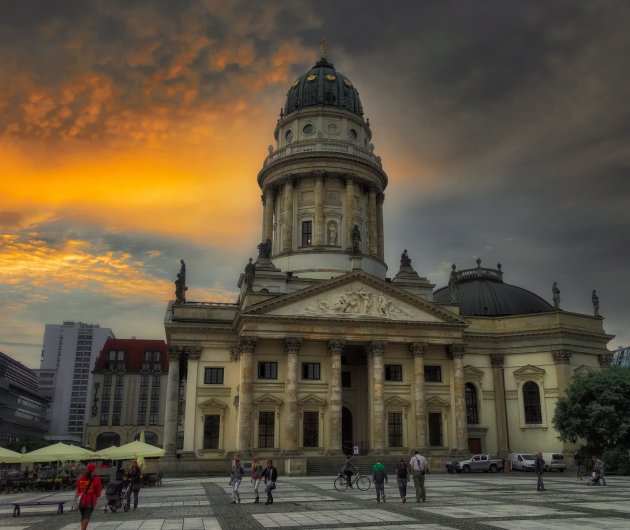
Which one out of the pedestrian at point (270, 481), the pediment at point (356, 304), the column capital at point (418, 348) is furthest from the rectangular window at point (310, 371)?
the pedestrian at point (270, 481)

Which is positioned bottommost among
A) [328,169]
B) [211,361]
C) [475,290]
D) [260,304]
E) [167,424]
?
[167,424]

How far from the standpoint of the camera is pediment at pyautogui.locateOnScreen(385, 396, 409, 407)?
5281 centimetres

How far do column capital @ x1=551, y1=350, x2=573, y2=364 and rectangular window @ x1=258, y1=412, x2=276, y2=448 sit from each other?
1036 inches

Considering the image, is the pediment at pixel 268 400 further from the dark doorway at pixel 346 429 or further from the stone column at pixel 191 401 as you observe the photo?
the dark doorway at pixel 346 429

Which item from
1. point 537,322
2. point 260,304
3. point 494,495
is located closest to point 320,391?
point 260,304

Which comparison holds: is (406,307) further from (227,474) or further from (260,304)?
(227,474)

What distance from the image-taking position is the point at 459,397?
53.5m

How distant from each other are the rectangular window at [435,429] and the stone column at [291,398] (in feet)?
39.5

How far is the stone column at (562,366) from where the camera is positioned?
182ft

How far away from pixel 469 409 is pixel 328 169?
1113 inches

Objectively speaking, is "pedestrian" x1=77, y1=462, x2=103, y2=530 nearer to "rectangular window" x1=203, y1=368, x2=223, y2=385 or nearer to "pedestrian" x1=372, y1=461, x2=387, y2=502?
"pedestrian" x1=372, y1=461, x2=387, y2=502

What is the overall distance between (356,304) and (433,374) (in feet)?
32.6

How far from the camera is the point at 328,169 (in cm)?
6594

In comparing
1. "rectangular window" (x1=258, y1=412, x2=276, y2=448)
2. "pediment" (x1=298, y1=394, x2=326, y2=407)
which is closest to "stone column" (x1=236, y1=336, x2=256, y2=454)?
"rectangular window" (x1=258, y1=412, x2=276, y2=448)
